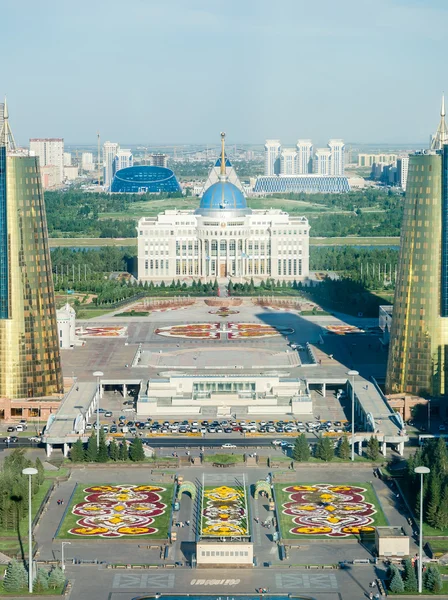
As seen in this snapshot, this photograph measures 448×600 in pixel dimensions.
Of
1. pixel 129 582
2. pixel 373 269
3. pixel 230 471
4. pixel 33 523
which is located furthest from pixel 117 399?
pixel 373 269

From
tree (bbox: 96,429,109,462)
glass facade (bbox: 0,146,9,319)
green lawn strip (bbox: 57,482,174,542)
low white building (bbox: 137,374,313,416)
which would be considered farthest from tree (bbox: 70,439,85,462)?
glass facade (bbox: 0,146,9,319)

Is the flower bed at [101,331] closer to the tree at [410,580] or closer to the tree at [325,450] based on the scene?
the tree at [325,450]

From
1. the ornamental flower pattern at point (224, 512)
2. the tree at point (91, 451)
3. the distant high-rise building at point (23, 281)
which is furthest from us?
the distant high-rise building at point (23, 281)

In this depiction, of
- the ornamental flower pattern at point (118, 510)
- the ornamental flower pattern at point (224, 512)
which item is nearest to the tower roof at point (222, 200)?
the ornamental flower pattern at point (118, 510)

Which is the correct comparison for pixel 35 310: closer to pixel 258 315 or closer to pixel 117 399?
pixel 117 399

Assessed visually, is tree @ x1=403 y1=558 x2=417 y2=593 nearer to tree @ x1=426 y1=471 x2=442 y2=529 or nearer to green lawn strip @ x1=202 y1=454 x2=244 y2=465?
tree @ x1=426 y1=471 x2=442 y2=529

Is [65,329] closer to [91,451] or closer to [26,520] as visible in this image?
[91,451]
